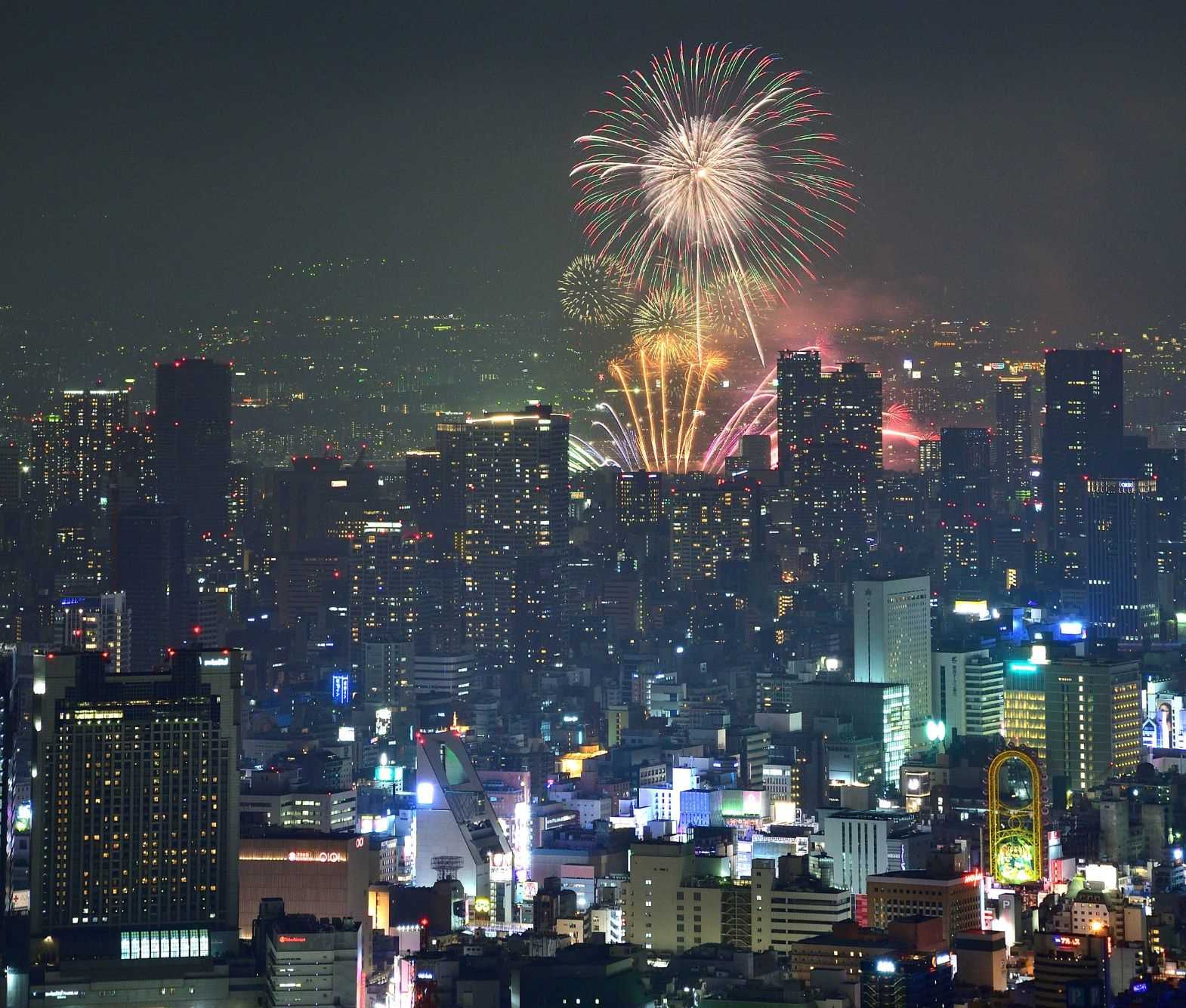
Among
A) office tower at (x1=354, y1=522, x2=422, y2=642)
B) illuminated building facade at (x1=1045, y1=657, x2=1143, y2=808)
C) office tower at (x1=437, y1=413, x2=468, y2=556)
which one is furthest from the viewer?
office tower at (x1=437, y1=413, x2=468, y2=556)

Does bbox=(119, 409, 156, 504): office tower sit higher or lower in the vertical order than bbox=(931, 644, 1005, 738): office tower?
higher

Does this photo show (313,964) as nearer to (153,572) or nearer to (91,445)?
(153,572)

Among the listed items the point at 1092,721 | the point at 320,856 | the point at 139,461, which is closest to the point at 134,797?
the point at 320,856

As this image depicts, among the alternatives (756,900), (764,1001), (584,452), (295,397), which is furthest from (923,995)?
(584,452)

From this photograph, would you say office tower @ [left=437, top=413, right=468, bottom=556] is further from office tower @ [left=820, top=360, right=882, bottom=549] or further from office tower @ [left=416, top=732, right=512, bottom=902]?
office tower @ [left=416, top=732, right=512, bottom=902]

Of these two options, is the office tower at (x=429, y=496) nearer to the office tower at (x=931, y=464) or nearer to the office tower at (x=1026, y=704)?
the office tower at (x=931, y=464)

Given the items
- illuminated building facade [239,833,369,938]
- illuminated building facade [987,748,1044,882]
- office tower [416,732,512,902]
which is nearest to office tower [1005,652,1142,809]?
illuminated building facade [987,748,1044,882]
